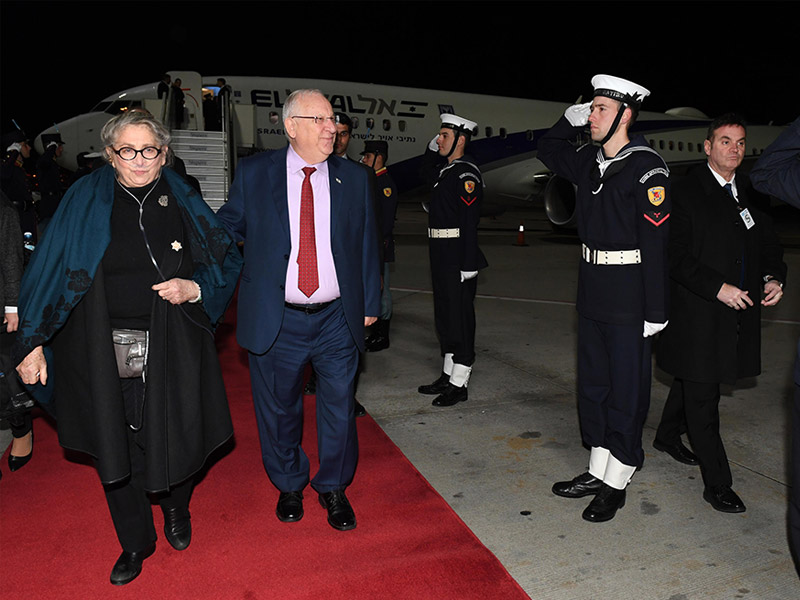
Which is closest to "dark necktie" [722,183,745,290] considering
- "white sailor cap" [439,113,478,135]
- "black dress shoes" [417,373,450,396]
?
"white sailor cap" [439,113,478,135]

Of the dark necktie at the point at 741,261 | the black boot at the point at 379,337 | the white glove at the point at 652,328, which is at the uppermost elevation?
the dark necktie at the point at 741,261

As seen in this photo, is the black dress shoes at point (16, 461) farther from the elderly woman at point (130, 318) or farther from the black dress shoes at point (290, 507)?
the black dress shoes at point (290, 507)

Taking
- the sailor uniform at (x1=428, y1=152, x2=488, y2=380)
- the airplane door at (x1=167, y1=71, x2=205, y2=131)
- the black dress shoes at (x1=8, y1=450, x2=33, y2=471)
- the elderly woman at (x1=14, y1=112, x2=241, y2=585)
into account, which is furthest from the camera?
the airplane door at (x1=167, y1=71, x2=205, y2=131)

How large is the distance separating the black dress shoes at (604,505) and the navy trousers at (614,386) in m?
0.16

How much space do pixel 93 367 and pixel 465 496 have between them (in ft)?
5.89

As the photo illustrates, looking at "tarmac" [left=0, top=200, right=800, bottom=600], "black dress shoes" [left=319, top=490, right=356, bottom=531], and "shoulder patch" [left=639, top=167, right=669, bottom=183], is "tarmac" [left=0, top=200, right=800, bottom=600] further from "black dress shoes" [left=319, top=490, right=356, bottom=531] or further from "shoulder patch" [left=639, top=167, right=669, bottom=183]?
"shoulder patch" [left=639, top=167, right=669, bottom=183]

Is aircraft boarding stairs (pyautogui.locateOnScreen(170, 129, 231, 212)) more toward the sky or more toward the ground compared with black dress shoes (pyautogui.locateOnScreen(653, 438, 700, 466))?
more toward the sky

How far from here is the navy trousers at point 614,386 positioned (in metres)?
2.93

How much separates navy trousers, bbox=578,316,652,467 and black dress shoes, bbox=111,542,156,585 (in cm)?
203

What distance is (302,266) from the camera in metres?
2.81

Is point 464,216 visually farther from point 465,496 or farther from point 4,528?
point 4,528

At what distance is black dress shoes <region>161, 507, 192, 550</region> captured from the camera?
9.02 ft

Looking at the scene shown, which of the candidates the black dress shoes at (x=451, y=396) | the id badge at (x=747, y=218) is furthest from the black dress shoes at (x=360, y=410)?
the id badge at (x=747, y=218)

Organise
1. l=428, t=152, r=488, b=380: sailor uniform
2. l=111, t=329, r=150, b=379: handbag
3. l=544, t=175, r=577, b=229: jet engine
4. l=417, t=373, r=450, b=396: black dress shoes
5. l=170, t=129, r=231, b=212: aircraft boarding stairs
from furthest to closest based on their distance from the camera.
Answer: l=544, t=175, r=577, b=229: jet engine → l=170, t=129, r=231, b=212: aircraft boarding stairs → l=417, t=373, r=450, b=396: black dress shoes → l=428, t=152, r=488, b=380: sailor uniform → l=111, t=329, r=150, b=379: handbag
